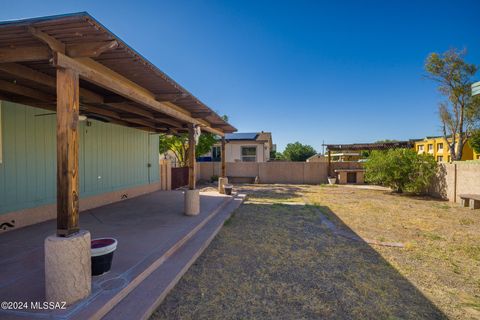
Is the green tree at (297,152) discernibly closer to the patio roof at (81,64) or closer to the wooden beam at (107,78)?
the patio roof at (81,64)

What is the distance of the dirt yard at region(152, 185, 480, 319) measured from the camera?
2.65m

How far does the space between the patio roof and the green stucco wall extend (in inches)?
16.9

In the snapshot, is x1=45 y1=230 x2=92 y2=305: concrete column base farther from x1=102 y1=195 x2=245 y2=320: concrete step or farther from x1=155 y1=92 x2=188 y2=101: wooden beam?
x1=155 y1=92 x2=188 y2=101: wooden beam

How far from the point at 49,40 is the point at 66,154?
1.04 metres

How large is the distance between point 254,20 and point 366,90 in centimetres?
1217

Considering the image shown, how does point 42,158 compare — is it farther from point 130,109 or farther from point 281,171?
point 281,171

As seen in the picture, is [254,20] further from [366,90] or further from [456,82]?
[456,82]

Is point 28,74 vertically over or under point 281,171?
over

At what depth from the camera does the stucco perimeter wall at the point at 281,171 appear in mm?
16359

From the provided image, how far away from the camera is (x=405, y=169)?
11.0m

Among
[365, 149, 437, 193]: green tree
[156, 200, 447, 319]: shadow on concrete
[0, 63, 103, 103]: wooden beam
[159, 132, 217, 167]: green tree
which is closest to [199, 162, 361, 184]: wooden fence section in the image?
[159, 132, 217, 167]: green tree

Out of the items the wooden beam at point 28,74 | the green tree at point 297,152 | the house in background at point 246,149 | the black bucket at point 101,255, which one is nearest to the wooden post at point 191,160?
the wooden beam at point 28,74

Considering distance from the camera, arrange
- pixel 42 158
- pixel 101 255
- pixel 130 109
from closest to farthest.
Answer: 1. pixel 101 255
2. pixel 42 158
3. pixel 130 109

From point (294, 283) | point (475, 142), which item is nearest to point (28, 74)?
point (294, 283)
